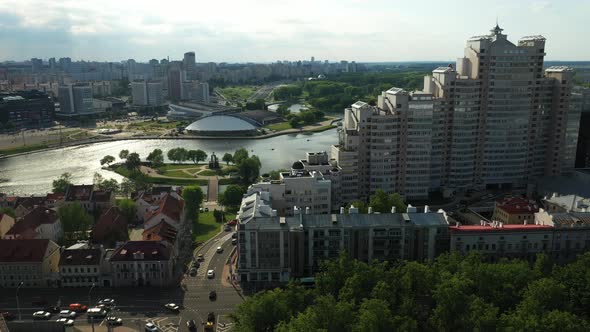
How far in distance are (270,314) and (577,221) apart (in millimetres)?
28805

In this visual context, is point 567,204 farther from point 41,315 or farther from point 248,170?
point 41,315

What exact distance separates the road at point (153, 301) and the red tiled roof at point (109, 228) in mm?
9277

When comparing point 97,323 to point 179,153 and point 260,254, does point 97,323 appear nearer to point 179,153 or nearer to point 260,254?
point 260,254

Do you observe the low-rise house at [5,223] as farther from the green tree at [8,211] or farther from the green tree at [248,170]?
the green tree at [248,170]

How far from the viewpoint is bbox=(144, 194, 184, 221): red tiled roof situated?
52.2 metres

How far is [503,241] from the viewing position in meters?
43.3

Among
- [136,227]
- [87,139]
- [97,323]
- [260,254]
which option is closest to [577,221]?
[260,254]

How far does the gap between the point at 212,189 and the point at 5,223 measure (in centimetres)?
3036

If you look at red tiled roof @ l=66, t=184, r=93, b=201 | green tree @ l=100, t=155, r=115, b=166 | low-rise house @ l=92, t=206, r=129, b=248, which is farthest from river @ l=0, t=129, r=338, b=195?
low-rise house @ l=92, t=206, r=129, b=248

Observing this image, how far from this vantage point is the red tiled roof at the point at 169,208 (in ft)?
171

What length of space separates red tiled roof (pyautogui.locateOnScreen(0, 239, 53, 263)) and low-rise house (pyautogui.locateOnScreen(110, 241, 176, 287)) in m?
6.17

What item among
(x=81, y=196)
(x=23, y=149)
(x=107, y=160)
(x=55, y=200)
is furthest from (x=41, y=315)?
(x=23, y=149)

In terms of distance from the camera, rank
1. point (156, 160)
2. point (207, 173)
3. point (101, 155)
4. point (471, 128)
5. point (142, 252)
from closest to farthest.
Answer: point (142, 252), point (471, 128), point (207, 173), point (156, 160), point (101, 155)

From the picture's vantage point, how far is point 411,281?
3453 centimetres
